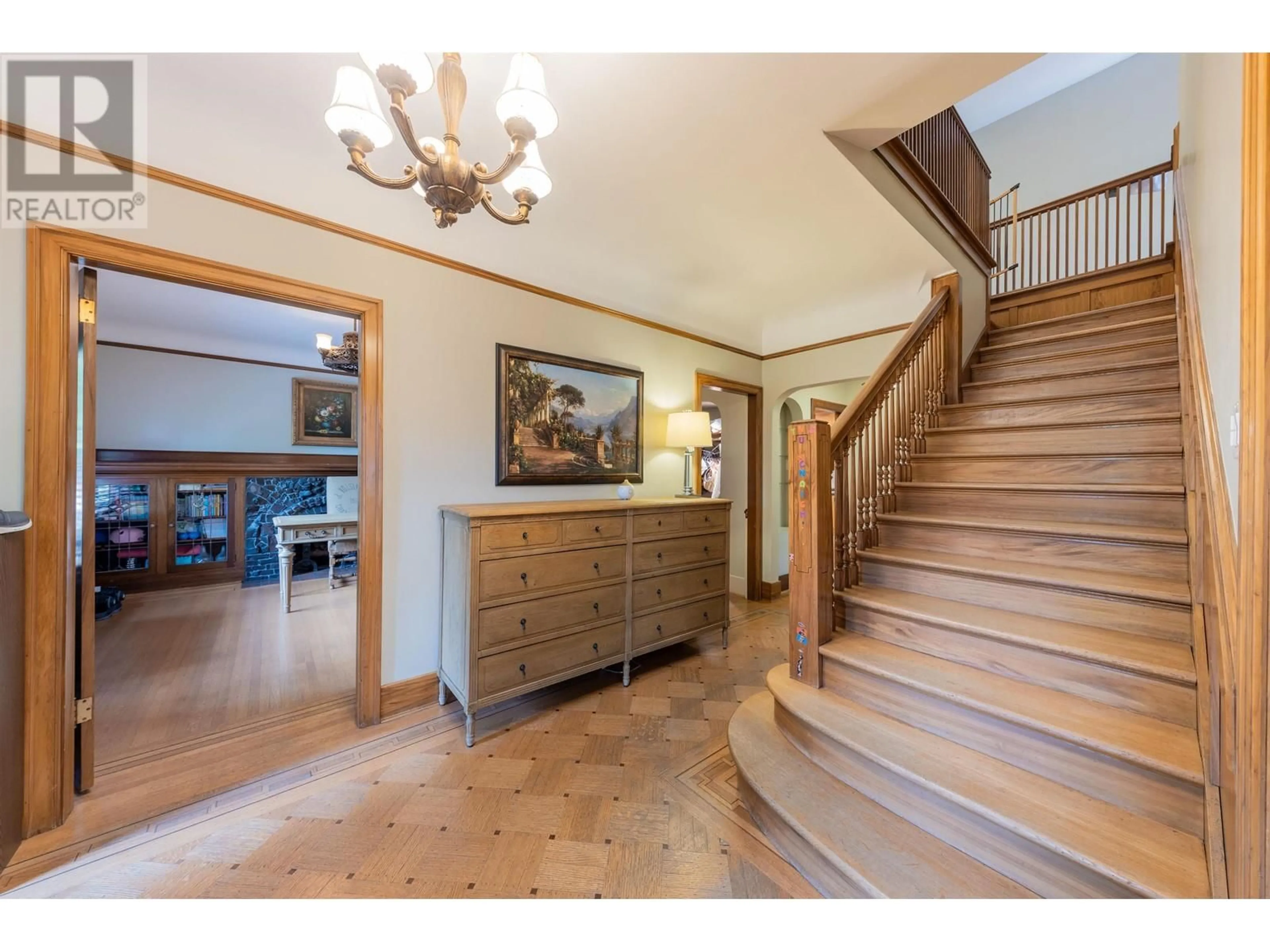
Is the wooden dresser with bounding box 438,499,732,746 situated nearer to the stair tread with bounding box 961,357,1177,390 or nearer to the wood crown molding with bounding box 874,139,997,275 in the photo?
the stair tread with bounding box 961,357,1177,390

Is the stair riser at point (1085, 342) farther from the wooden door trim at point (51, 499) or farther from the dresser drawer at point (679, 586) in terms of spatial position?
the wooden door trim at point (51, 499)

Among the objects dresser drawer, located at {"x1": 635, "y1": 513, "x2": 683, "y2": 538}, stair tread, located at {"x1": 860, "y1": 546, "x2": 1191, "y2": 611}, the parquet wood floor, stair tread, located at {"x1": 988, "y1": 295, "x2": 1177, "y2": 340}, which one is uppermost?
stair tread, located at {"x1": 988, "y1": 295, "x2": 1177, "y2": 340}

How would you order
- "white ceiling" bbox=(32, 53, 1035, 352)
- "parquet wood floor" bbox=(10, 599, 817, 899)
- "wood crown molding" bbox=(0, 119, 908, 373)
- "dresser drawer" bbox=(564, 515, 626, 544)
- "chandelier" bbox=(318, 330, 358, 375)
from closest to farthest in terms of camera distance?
"parquet wood floor" bbox=(10, 599, 817, 899), "white ceiling" bbox=(32, 53, 1035, 352), "wood crown molding" bbox=(0, 119, 908, 373), "dresser drawer" bbox=(564, 515, 626, 544), "chandelier" bbox=(318, 330, 358, 375)

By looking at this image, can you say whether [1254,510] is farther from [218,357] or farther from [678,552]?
[218,357]

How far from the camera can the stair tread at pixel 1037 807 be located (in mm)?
936

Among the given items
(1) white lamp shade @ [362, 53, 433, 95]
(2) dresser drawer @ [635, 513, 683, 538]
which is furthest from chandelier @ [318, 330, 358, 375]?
(1) white lamp shade @ [362, 53, 433, 95]

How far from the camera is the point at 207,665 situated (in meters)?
2.76

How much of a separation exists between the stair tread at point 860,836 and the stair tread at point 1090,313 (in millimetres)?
3170

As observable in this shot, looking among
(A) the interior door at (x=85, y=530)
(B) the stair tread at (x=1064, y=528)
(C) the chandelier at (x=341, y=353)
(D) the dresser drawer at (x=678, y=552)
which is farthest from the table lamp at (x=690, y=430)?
(A) the interior door at (x=85, y=530)

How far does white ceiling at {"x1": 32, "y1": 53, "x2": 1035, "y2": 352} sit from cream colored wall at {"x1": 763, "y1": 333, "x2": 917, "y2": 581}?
0.71 metres

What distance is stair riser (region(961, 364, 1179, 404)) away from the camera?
2098mm

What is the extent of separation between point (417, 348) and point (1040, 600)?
300cm

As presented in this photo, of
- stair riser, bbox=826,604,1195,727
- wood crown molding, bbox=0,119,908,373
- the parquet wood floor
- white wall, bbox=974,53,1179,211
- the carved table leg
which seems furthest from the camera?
white wall, bbox=974,53,1179,211

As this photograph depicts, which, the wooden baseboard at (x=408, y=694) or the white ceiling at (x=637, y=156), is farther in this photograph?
the wooden baseboard at (x=408, y=694)
